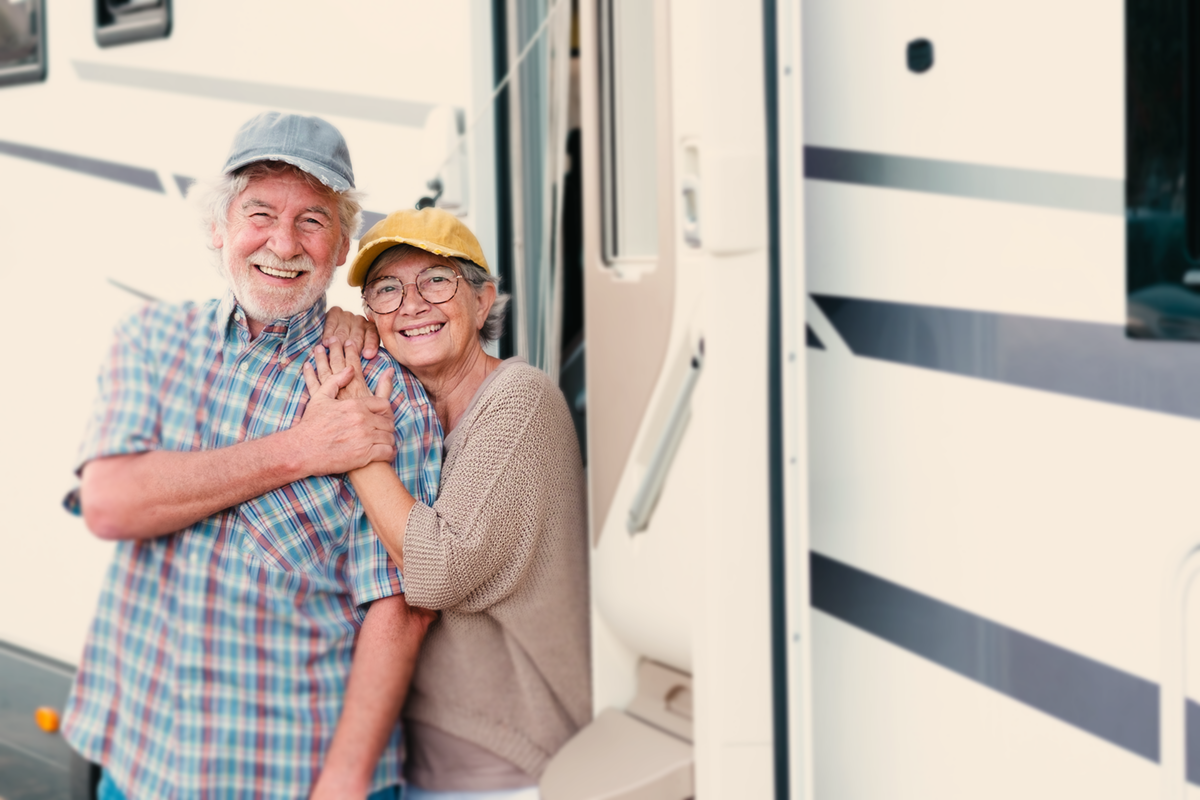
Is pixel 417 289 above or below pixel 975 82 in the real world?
below

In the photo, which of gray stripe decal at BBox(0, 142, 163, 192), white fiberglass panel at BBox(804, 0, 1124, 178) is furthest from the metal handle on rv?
gray stripe decal at BBox(0, 142, 163, 192)

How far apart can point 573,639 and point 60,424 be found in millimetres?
1292

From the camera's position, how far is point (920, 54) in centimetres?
159

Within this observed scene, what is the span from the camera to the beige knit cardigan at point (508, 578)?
5.08ft

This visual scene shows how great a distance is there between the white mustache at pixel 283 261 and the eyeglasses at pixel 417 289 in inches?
3.1

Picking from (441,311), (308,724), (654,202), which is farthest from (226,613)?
(654,202)

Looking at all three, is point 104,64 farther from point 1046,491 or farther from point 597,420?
point 1046,491

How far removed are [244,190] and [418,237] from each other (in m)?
0.23

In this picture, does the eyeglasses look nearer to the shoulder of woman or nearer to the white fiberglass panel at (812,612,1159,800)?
the shoulder of woman

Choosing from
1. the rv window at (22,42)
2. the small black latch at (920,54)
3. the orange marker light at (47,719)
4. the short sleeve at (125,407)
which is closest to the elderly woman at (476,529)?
the short sleeve at (125,407)

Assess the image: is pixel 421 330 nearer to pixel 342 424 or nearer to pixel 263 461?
pixel 342 424

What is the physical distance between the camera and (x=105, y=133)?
234cm

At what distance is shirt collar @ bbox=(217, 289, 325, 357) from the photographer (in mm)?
1492

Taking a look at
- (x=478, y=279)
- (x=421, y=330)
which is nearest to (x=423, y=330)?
(x=421, y=330)
